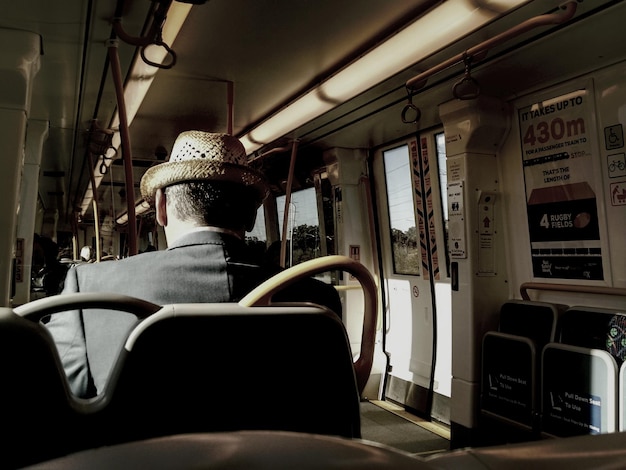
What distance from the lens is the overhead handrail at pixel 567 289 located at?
264cm

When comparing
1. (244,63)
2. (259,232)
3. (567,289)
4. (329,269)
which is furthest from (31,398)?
(259,232)

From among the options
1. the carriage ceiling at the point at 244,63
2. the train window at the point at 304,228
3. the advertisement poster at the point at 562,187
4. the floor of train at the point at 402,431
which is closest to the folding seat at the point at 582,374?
the advertisement poster at the point at 562,187

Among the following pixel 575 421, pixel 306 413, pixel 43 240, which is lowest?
pixel 575 421

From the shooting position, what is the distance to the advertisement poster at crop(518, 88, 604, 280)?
2855 millimetres

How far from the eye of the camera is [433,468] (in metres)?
0.35

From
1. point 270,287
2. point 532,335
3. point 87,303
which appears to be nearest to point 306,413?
point 270,287

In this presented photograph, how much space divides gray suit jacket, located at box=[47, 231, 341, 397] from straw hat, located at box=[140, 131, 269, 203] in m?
A: 0.32

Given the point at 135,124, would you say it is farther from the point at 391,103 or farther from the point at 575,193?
the point at 575,193

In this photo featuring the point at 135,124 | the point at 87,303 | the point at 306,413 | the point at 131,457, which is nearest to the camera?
the point at 131,457

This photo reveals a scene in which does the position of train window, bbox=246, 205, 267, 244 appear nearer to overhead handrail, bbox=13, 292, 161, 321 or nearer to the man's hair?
the man's hair

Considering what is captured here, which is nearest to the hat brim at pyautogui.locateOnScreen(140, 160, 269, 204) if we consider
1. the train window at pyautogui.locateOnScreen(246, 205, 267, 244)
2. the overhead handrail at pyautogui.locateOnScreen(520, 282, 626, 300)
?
the overhead handrail at pyautogui.locateOnScreen(520, 282, 626, 300)

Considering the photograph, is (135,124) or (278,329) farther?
(135,124)

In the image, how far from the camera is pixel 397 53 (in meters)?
2.34

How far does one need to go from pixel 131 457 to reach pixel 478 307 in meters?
3.11
